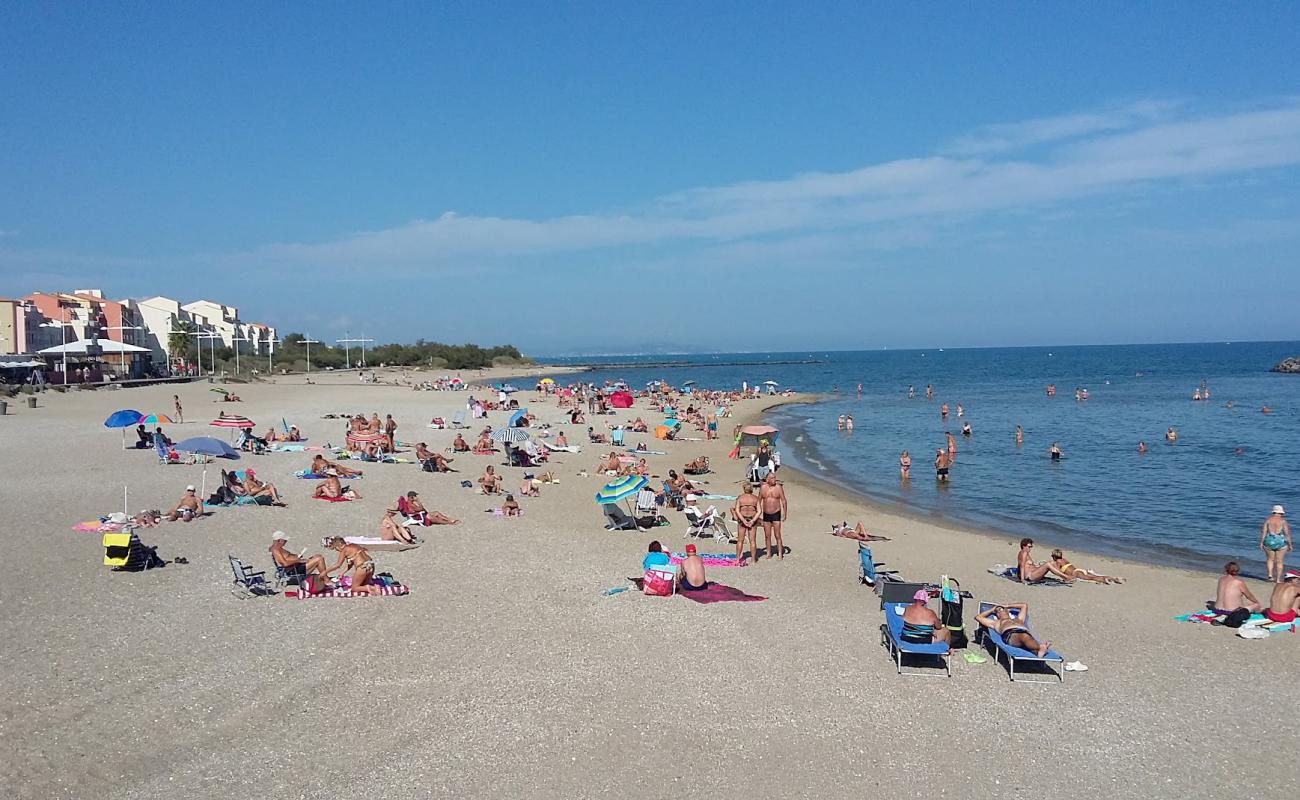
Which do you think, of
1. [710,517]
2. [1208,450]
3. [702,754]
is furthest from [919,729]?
[1208,450]

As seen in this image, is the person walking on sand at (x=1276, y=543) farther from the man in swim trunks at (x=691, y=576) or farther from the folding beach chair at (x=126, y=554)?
the folding beach chair at (x=126, y=554)

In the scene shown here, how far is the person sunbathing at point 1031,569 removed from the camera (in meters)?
12.4

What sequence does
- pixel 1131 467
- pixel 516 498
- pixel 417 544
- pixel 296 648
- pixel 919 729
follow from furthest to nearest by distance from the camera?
pixel 1131 467 → pixel 516 498 → pixel 417 544 → pixel 296 648 → pixel 919 729

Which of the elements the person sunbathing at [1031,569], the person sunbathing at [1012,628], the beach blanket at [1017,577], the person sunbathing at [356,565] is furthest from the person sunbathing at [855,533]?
the person sunbathing at [356,565]

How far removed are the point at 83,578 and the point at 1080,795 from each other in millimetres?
11046

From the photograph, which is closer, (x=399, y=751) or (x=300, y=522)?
(x=399, y=751)

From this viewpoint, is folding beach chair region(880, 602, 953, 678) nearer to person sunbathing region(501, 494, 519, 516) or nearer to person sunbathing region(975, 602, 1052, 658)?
person sunbathing region(975, 602, 1052, 658)

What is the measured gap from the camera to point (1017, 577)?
12.6 m

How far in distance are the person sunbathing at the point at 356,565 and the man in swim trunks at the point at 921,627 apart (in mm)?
6173

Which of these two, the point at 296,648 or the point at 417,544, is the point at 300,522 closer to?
the point at 417,544

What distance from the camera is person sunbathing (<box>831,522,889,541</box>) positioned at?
15523 millimetres

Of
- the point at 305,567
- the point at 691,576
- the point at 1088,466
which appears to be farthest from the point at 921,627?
the point at 1088,466

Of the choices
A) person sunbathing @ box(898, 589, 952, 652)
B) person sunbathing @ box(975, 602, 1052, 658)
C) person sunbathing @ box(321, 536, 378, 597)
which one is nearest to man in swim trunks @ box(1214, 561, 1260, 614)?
person sunbathing @ box(975, 602, 1052, 658)

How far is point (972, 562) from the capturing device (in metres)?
14.0
